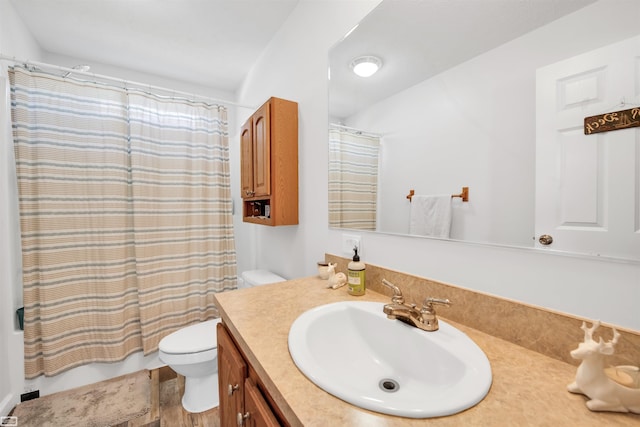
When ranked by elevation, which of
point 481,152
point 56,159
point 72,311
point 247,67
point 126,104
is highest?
point 247,67

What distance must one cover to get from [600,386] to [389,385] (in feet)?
1.37

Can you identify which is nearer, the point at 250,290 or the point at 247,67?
the point at 250,290

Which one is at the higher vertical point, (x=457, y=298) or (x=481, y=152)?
(x=481, y=152)

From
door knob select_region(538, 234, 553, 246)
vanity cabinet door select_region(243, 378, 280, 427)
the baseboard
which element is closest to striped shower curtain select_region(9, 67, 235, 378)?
the baseboard

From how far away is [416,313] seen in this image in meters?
0.75

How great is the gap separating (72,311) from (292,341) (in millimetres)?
1855

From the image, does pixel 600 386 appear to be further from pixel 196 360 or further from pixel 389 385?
pixel 196 360

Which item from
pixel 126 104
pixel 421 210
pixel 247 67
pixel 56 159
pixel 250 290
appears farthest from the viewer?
pixel 247 67

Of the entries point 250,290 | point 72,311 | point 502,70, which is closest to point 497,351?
point 502,70

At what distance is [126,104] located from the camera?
5.90ft

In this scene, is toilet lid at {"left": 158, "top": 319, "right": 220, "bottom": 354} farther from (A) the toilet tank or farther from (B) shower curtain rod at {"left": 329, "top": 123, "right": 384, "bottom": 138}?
(B) shower curtain rod at {"left": 329, "top": 123, "right": 384, "bottom": 138}

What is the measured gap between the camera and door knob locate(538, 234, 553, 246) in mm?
622

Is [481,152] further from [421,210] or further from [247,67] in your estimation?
[247,67]

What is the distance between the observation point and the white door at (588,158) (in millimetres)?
513
